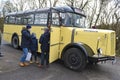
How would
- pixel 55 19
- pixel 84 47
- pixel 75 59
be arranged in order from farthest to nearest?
pixel 55 19 → pixel 75 59 → pixel 84 47

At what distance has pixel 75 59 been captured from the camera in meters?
10.2

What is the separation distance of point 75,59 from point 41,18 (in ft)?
12.2

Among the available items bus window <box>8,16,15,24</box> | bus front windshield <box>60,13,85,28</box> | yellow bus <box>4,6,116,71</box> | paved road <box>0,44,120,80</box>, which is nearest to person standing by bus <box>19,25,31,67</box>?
paved road <box>0,44,120,80</box>

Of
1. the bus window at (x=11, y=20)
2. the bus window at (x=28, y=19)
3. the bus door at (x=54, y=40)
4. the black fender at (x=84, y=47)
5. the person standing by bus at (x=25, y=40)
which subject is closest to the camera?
the black fender at (x=84, y=47)

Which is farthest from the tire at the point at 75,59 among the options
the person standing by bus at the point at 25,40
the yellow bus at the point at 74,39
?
the person standing by bus at the point at 25,40

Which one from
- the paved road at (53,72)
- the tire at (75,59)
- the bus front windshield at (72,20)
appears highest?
the bus front windshield at (72,20)

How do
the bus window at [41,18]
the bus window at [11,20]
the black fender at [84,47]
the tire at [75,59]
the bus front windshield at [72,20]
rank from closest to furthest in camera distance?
the black fender at [84,47] → the tire at [75,59] → the bus front windshield at [72,20] → the bus window at [41,18] → the bus window at [11,20]

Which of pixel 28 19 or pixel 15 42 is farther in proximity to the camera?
pixel 15 42

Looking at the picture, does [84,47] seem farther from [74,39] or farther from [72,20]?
[72,20]

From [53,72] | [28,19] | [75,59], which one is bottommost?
[53,72]

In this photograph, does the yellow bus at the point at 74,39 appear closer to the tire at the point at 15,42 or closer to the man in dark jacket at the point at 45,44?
the man in dark jacket at the point at 45,44

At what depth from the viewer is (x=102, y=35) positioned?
973cm

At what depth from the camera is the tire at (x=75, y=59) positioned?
9859 millimetres

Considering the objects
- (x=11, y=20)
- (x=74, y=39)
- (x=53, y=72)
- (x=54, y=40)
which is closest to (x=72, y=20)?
(x=74, y=39)
